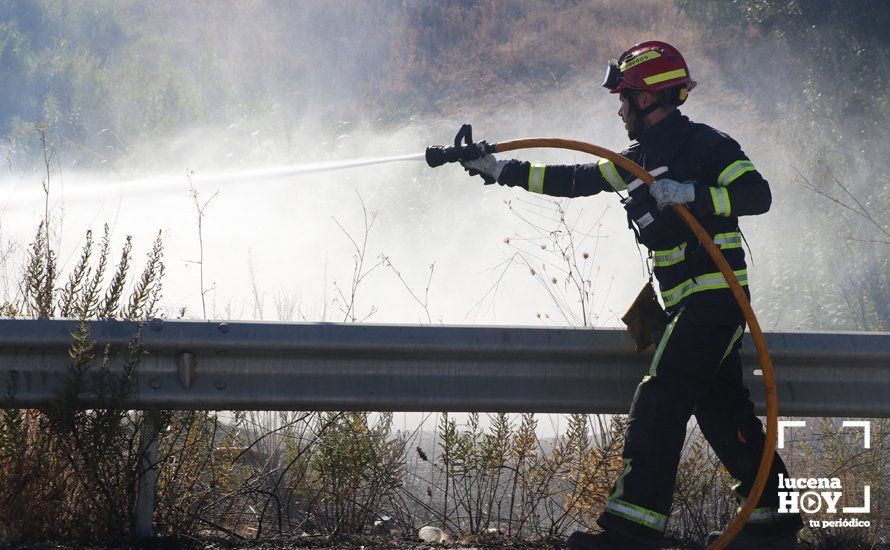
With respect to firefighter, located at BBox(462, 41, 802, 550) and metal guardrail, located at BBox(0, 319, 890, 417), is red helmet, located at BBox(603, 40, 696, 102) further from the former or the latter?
metal guardrail, located at BBox(0, 319, 890, 417)

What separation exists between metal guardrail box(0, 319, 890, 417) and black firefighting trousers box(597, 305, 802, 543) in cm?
18

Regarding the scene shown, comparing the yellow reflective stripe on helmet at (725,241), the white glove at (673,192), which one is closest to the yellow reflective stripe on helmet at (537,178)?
the white glove at (673,192)

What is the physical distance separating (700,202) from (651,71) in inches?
24.4

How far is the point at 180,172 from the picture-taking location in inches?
675

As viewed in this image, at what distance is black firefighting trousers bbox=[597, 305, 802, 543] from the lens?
10.7 feet

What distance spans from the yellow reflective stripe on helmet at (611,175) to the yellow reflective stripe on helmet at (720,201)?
51 cm

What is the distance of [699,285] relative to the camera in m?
3.54

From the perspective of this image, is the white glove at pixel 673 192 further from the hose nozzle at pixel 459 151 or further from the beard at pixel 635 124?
the hose nozzle at pixel 459 151

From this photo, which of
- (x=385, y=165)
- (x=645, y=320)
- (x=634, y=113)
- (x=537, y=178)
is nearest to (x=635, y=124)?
(x=634, y=113)

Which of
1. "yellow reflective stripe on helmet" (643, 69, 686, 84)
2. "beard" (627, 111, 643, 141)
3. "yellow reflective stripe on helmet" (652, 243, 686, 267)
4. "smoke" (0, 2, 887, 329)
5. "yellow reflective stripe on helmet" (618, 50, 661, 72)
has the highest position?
"smoke" (0, 2, 887, 329)

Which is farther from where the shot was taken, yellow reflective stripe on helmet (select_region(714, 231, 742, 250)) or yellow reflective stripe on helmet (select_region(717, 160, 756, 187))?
yellow reflective stripe on helmet (select_region(714, 231, 742, 250))

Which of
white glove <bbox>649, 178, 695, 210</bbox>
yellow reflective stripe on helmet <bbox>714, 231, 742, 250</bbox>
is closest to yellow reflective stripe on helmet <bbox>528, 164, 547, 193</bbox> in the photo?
white glove <bbox>649, 178, 695, 210</bbox>

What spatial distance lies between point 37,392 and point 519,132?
15935 mm

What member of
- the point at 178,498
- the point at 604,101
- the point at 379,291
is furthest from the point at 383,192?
the point at 178,498
